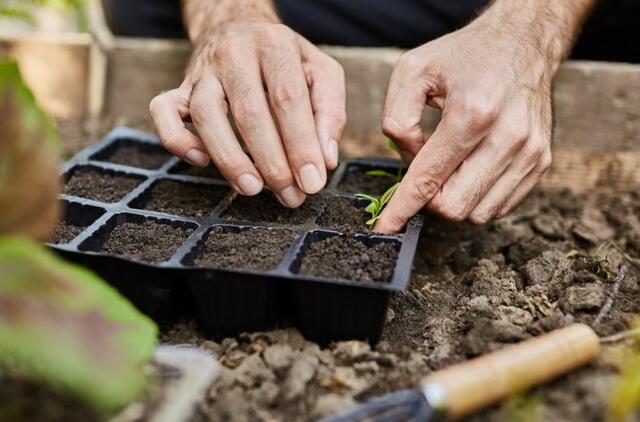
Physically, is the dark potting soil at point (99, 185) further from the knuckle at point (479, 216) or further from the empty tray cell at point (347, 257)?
the knuckle at point (479, 216)

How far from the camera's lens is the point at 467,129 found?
151 centimetres

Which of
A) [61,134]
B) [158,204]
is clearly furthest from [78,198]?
[61,134]

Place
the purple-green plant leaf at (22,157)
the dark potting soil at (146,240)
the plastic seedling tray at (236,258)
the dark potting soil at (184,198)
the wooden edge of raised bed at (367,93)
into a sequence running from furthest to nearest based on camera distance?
the wooden edge of raised bed at (367,93) < the dark potting soil at (184,198) < the dark potting soil at (146,240) < the plastic seedling tray at (236,258) < the purple-green plant leaf at (22,157)

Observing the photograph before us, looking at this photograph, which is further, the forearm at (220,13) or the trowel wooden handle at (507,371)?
the forearm at (220,13)

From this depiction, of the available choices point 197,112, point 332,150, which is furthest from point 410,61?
point 197,112

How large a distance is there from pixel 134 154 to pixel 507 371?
1.31 metres

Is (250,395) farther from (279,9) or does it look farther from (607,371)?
(279,9)

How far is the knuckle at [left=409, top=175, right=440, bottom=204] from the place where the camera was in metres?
1.53

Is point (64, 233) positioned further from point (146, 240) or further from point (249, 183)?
point (249, 183)

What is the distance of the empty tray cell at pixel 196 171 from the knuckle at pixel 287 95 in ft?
1.36

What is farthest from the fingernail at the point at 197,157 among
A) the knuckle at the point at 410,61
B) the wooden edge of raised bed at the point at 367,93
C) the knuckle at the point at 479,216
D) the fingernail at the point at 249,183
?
the wooden edge of raised bed at the point at 367,93

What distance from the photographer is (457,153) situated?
153cm

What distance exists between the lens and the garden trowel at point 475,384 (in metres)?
1.06

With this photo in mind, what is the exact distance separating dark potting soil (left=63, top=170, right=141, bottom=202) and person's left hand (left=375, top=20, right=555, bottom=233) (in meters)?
0.67
